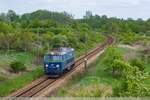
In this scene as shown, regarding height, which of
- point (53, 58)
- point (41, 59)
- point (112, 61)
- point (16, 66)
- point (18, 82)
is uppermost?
point (53, 58)

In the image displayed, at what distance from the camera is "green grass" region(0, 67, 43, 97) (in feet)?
113

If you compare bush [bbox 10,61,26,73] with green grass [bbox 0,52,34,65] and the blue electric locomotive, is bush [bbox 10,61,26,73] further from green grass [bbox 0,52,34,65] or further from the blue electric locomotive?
the blue electric locomotive

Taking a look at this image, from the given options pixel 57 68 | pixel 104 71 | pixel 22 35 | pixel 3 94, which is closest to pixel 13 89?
pixel 3 94

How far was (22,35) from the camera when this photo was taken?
62812 millimetres

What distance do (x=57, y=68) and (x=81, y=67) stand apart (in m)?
9.30

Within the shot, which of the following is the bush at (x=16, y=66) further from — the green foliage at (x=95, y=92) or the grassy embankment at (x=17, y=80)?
the green foliage at (x=95, y=92)

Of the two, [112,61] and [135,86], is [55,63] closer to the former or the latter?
[112,61]

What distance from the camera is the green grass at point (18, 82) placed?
34516mm

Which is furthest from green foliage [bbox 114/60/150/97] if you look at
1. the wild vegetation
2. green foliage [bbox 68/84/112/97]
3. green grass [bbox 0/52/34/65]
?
green grass [bbox 0/52/34/65]

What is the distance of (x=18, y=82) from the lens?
38.1 m

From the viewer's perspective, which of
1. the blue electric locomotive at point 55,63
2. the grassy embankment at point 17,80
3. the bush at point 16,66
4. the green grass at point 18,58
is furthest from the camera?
the green grass at point 18,58

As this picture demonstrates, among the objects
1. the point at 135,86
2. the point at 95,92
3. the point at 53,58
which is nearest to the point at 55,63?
the point at 53,58

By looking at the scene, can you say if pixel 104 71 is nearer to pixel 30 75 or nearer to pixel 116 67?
pixel 116 67

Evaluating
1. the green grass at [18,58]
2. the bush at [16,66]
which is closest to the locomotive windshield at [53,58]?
the bush at [16,66]
